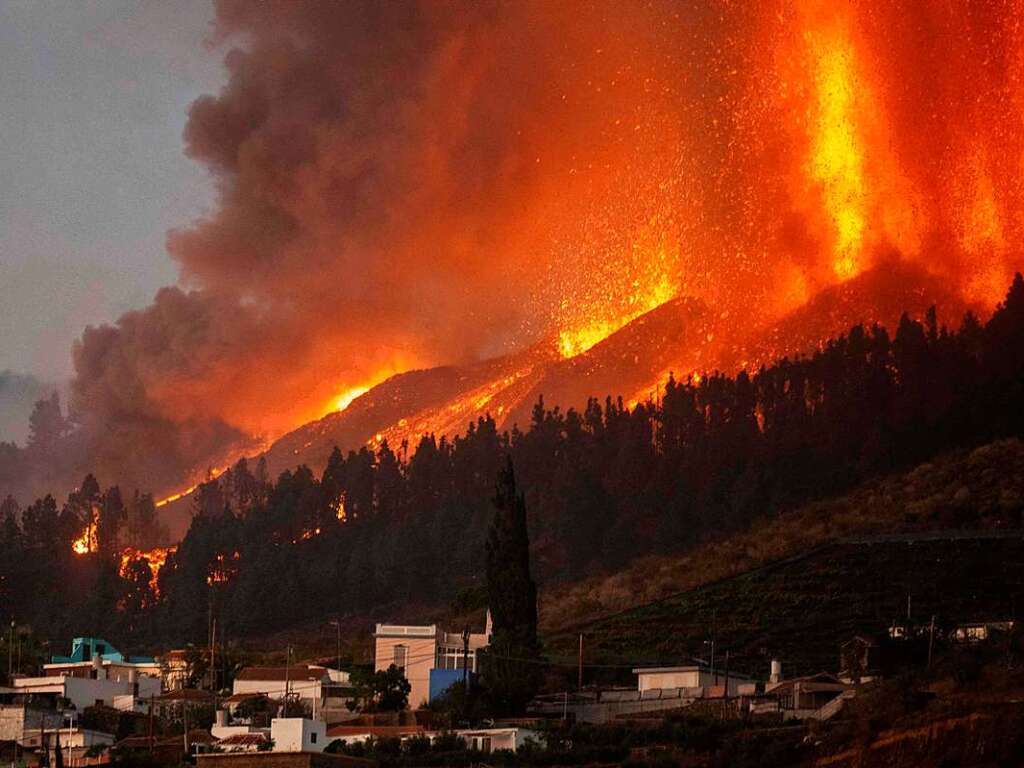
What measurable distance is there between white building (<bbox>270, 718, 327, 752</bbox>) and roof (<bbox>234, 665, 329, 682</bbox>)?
50.1 ft

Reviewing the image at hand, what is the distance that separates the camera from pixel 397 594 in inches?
4139

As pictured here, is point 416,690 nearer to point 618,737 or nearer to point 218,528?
point 618,737

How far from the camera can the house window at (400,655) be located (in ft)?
230

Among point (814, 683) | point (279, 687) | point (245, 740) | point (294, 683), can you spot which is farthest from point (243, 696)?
point (814, 683)

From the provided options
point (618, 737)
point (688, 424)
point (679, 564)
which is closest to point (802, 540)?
point (679, 564)

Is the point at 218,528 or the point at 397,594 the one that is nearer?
the point at 397,594

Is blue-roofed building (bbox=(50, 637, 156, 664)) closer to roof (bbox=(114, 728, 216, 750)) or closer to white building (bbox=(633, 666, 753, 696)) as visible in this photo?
roof (bbox=(114, 728, 216, 750))

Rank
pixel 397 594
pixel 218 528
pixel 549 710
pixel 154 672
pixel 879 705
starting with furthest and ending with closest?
pixel 218 528
pixel 397 594
pixel 154 672
pixel 549 710
pixel 879 705

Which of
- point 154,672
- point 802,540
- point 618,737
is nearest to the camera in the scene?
point 618,737

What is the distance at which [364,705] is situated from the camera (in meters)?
64.4

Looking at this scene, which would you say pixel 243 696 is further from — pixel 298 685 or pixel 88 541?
pixel 88 541

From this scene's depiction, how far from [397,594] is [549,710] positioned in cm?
4557

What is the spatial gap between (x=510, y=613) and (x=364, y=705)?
252 inches

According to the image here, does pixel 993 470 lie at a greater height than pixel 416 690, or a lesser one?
greater
